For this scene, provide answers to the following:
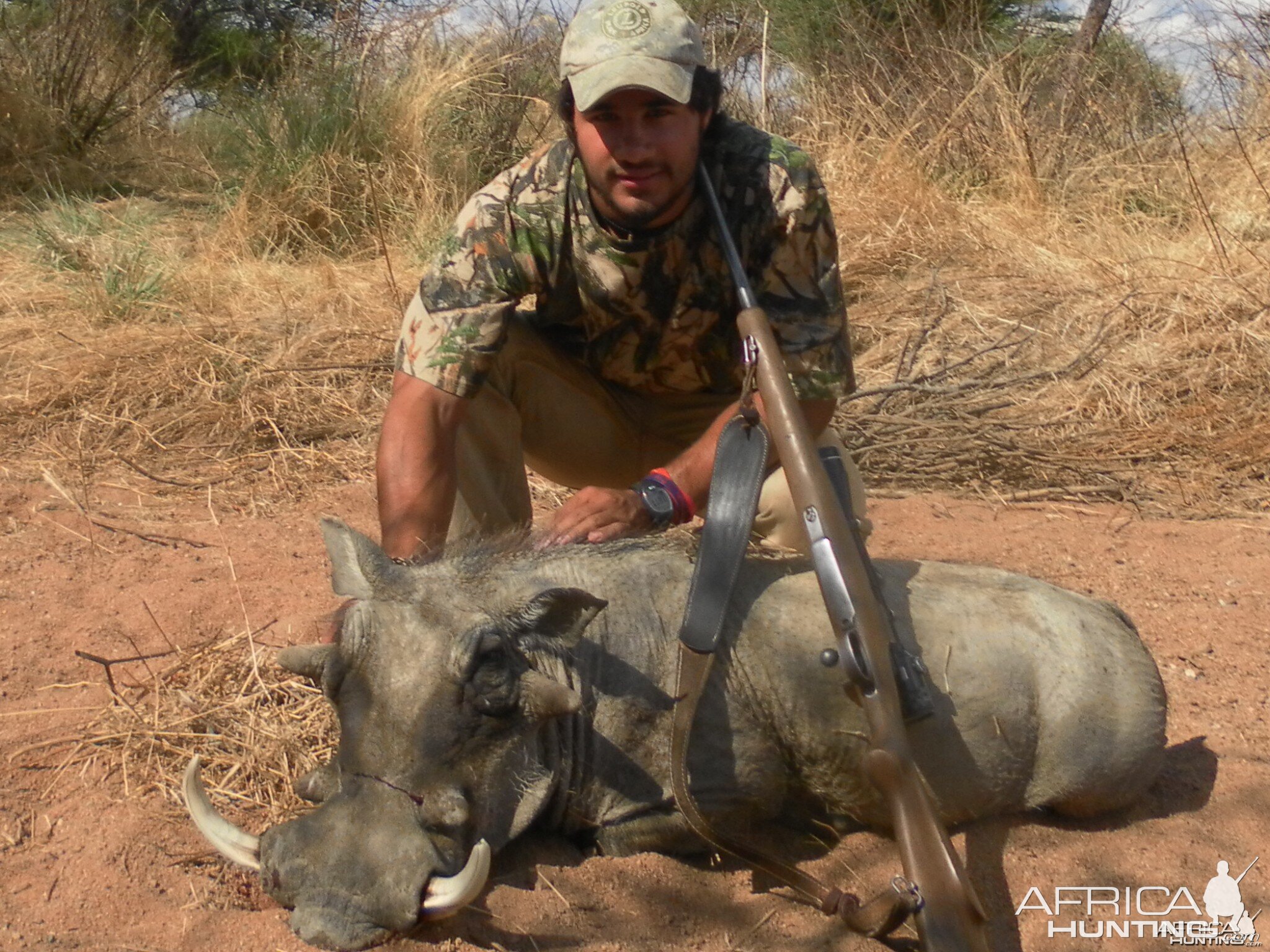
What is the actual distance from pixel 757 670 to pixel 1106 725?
797mm

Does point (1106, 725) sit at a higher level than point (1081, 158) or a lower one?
lower

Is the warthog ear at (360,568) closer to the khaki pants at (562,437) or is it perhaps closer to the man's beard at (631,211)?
the khaki pants at (562,437)

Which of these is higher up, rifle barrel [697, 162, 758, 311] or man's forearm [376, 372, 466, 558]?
rifle barrel [697, 162, 758, 311]

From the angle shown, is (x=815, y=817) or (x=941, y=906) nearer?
(x=941, y=906)

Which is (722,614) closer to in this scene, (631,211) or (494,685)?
(494,685)

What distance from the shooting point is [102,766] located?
2959mm

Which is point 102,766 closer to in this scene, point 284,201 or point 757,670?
point 757,670

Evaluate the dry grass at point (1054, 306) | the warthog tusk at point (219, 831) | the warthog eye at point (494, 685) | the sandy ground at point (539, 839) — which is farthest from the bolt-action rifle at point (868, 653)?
the dry grass at point (1054, 306)

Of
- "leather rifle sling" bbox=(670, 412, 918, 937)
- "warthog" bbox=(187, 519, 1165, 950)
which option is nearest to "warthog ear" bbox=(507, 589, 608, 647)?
"warthog" bbox=(187, 519, 1165, 950)

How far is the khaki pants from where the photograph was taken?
3629 mm

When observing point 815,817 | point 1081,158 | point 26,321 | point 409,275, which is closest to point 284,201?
point 409,275

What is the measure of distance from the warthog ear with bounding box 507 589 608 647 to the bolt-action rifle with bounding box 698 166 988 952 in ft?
1.51

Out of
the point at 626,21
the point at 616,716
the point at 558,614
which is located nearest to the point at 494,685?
the point at 558,614

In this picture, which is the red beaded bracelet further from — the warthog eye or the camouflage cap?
the camouflage cap
